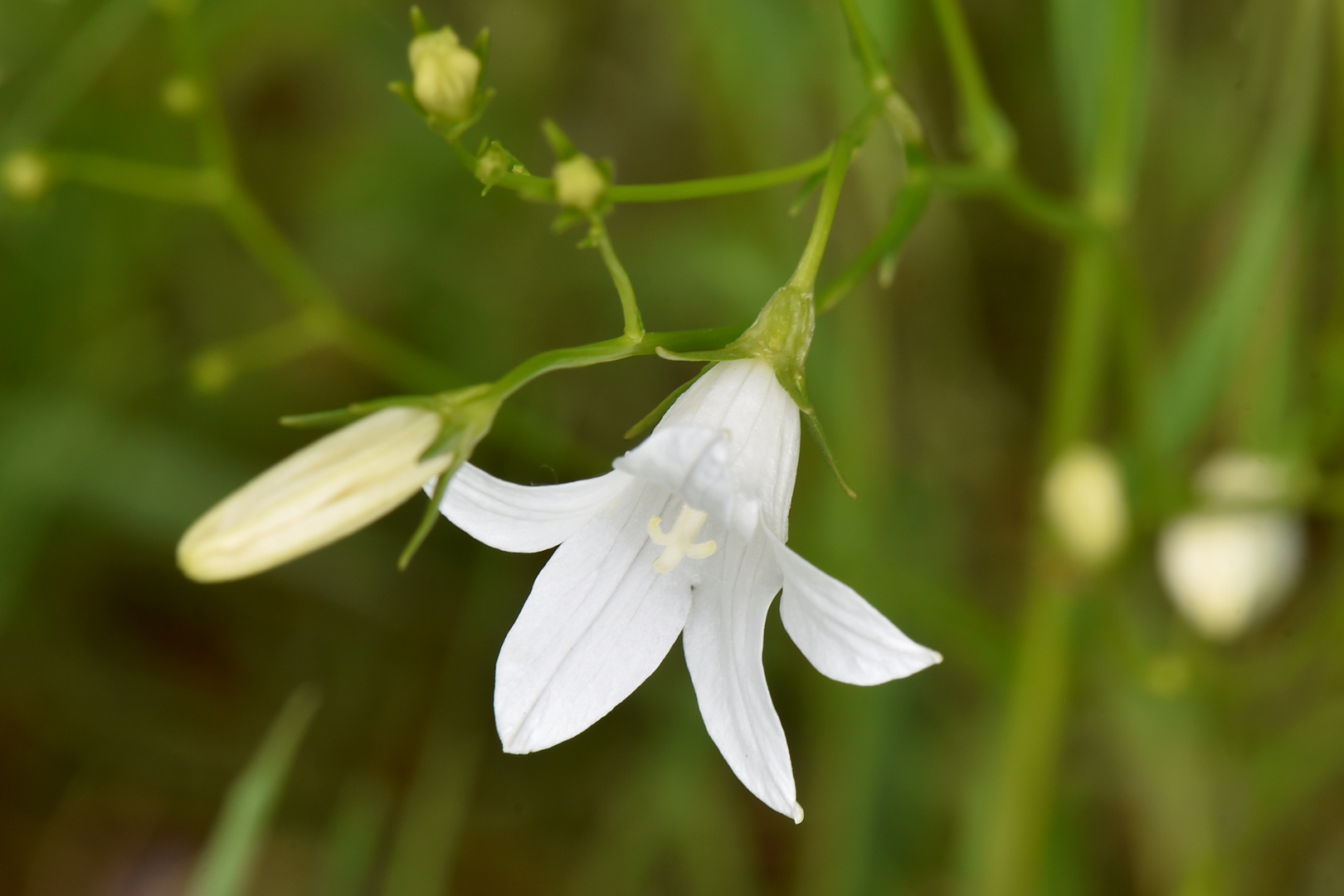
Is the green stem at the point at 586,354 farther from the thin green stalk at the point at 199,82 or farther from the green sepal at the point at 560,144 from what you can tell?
the thin green stalk at the point at 199,82

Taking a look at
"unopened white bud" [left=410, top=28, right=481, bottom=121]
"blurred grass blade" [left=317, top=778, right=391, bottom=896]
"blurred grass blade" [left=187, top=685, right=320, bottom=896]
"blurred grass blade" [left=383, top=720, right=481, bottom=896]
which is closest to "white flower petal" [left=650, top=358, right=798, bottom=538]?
"unopened white bud" [left=410, top=28, right=481, bottom=121]

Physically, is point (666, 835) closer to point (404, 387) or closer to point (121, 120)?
point (404, 387)

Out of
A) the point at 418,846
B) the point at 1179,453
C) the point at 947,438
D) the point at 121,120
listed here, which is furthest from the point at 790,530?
the point at 121,120

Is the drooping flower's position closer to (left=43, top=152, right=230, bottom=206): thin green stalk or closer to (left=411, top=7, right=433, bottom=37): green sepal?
(left=411, top=7, right=433, bottom=37): green sepal

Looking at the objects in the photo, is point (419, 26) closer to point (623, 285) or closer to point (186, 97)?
point (623, 285)

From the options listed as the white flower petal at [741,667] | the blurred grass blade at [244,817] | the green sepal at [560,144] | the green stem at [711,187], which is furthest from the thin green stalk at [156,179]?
the white flower petal at [741,667]
